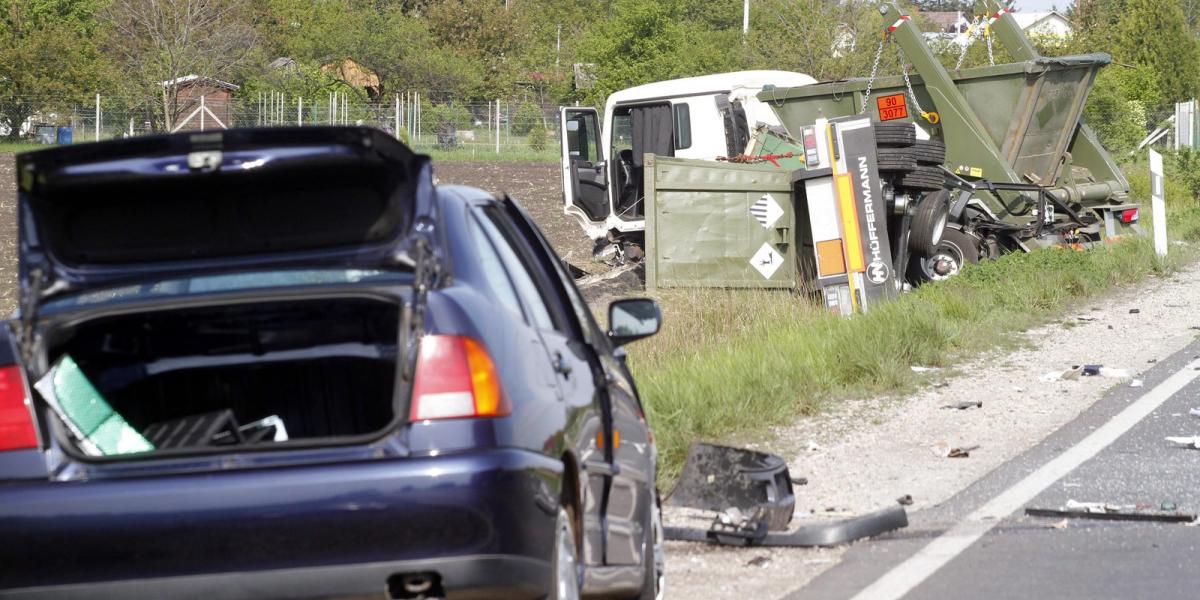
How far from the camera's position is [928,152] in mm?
16562

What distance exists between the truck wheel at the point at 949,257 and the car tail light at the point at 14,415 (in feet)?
48.8

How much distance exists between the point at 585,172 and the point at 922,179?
5630 mm

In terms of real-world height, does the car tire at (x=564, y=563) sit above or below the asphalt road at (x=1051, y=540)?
above

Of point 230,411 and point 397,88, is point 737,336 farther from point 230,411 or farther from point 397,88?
point 397,88

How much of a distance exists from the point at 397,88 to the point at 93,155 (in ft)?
241

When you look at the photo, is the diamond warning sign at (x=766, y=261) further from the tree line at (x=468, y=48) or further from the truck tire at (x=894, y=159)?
the tree line at (x=468, y=48)

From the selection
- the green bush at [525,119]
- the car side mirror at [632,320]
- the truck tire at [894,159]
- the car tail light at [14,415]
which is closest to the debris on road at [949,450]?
the car side mirror at [632,320]

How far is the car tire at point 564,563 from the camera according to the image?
13.0 feet

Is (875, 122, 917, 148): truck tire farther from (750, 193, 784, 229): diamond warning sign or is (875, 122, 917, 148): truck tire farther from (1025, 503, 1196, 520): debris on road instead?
(1025, 503, 1196, 520): debris on road

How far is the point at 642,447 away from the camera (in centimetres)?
550

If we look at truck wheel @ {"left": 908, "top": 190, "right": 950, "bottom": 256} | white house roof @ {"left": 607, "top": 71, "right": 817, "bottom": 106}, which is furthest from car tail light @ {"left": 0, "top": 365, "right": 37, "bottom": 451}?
white house roof @ {"left": 607, "top": 71, "right": 817, "bottom": 106}

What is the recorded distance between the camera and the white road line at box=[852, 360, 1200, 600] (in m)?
5.93

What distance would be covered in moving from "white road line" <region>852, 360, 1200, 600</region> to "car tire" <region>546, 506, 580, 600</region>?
1.79m

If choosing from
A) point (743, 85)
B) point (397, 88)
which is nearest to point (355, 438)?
point (743, 85)
